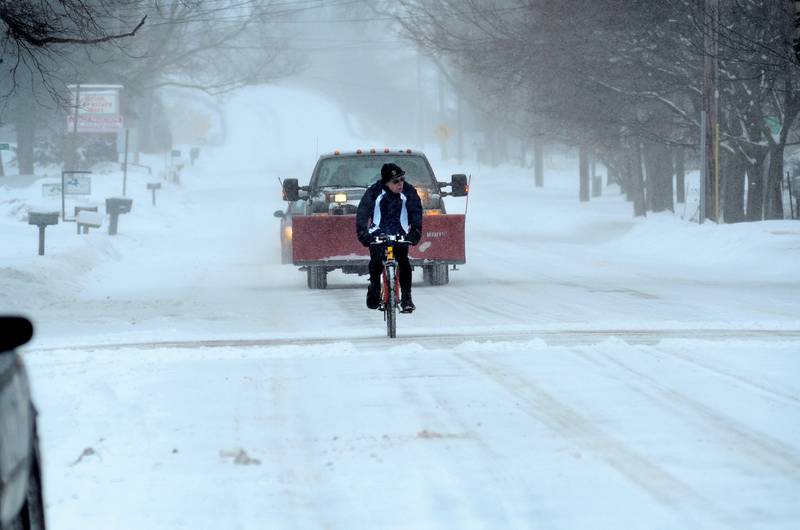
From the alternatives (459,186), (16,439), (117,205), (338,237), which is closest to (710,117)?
(459,186)

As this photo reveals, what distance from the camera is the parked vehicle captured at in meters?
3.46

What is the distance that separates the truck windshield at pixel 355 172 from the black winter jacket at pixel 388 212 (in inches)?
259

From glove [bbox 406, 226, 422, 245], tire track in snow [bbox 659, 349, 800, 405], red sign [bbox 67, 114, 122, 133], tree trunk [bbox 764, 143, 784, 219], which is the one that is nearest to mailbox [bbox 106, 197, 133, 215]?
red sign [bbox 67, 114, 122, 133]

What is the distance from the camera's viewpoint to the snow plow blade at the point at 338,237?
19.1 meters

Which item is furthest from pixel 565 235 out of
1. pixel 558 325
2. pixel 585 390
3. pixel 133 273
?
pixel 585 390

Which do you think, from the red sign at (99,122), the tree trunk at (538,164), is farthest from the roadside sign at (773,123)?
the tree trunk at (538,164)

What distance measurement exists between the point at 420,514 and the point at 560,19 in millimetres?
28238

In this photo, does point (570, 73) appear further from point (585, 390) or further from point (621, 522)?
point (621, 522)

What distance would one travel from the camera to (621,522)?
5910 mm

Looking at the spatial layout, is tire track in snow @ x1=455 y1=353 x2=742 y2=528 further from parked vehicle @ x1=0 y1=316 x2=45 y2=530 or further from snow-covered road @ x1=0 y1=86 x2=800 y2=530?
parked vehicle @ x1=0 y1=316 x2=45 y2=530

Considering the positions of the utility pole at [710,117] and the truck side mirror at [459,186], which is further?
the utility pole at [710,117]

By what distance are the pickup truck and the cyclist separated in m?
4.66

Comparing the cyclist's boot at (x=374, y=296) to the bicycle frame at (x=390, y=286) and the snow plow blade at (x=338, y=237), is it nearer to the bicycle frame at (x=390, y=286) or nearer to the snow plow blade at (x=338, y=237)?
the bicycle frame at (x=390, y=286)

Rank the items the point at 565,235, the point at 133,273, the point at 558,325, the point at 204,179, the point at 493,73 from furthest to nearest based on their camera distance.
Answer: the point at 204,179 → the point at 565,235 → the point at 493,73 → the point at 133,273 → the point at 558,325
